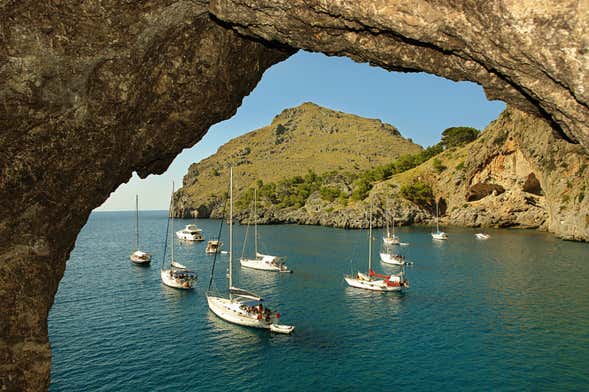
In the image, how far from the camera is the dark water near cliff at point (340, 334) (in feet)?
89.7

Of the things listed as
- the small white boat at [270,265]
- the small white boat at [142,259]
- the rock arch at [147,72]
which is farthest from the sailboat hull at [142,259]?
the rock arch at [147,72]

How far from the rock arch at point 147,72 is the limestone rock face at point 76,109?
0.11 ft

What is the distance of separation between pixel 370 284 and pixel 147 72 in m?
45.1

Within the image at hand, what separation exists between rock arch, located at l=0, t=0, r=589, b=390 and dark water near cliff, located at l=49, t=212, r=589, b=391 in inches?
759

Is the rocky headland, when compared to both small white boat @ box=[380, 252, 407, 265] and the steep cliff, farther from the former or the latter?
small white boat @ box=[380, 252, 407, 265]

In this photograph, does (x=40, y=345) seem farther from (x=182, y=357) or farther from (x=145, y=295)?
(x=145, y=295)

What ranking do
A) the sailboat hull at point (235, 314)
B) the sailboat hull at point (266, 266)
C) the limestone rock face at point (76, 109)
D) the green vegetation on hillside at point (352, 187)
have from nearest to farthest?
the limestone rock face at point (76, 109), the sailboat hull at point (235, 314), the sailboat hull at point (266, 266), the green vegetation on hillside at point (352, 187)

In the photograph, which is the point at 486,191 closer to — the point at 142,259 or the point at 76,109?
the point at 142,259

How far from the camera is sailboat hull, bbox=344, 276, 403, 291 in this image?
49.0 meters

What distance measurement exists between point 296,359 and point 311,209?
128024mm

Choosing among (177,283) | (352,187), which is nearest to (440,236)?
(177,283)

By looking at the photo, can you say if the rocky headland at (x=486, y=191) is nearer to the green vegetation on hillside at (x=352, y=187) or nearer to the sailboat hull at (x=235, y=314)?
the green vegetation on hillside at (x=352, y=187)

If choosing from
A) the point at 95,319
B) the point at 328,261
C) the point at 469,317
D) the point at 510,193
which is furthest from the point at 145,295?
the point at 510,193

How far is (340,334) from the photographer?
3497 cm
